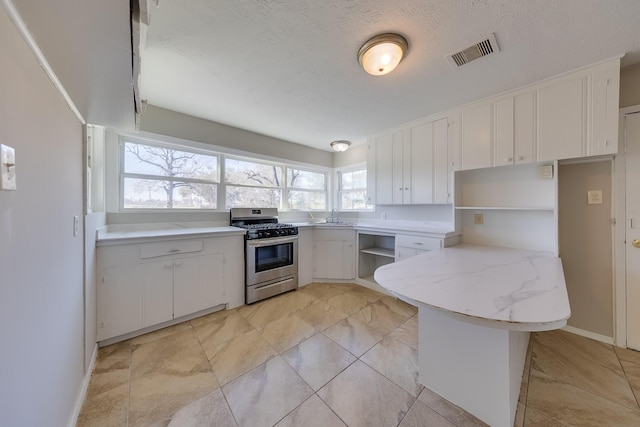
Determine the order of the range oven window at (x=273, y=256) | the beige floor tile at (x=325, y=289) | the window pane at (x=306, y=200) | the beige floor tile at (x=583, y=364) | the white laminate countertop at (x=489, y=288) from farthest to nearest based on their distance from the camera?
the window pane at (x=306, y=200) < the beige floor tile at (x=325, y=289) < the range oven window at (x=273, y=256) < the beige floor tile at (x=583, y=364) < the white laminate countertop at (x=489, y=288)

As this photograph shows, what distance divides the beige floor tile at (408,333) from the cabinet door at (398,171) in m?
1.54

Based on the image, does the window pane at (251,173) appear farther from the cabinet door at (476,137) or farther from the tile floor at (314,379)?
the cabinet door at (476,137)

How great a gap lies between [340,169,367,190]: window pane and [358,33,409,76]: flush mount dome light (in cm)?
247

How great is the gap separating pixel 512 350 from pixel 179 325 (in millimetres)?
→ 2736

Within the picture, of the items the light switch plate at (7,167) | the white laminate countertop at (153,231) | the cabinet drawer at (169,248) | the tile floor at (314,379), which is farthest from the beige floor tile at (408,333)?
the light switch plate at (7,167)

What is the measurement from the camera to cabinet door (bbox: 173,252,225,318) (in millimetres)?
2248

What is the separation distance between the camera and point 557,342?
1.95 meters

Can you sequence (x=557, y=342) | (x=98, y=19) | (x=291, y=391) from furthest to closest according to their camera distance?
(x=557, y=342)
(x=291, y=391)
(x=98, y=19)

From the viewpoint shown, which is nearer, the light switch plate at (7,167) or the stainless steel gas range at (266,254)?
the light switch plate at (7,167)

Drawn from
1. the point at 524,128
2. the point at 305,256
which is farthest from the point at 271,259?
the point at 524,128

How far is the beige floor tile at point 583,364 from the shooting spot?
4.74ft

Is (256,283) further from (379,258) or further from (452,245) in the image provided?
(452,245)

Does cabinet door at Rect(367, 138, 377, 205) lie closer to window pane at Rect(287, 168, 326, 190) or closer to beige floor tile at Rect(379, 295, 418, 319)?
window pane at Rect(287, 168, 326, 190)

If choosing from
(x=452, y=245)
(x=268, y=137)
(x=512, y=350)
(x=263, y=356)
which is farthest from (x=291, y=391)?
(x=268, y=137)
